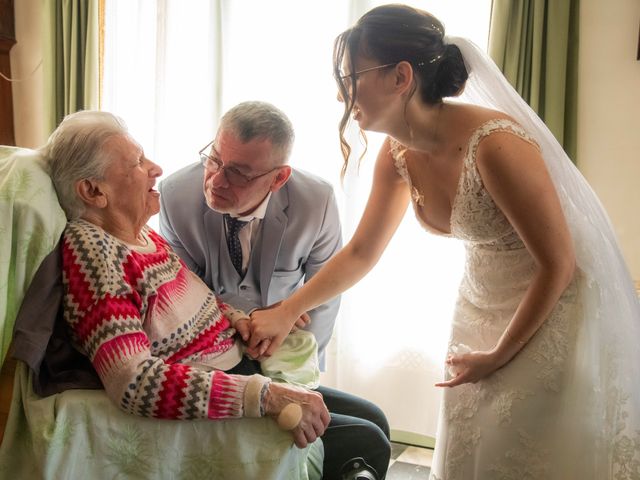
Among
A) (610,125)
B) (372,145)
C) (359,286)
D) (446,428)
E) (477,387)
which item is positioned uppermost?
(610,125)

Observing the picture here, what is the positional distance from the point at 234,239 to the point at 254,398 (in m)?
0.80

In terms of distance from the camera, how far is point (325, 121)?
299cm

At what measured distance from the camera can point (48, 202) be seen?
1356 mm

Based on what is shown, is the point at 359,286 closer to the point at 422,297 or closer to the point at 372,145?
the point at 422,297

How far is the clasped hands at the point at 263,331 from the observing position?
1.63 meters

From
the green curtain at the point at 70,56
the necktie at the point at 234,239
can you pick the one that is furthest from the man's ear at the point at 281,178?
the green curtain at the point at 70,56

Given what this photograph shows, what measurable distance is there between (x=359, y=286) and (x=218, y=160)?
1296 mm

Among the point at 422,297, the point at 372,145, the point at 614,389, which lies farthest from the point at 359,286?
the point at 614,389

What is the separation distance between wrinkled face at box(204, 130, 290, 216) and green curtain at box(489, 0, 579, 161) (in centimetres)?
108

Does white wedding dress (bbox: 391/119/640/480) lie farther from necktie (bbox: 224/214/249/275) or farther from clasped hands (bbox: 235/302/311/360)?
necktie (bbox: 224/214/249/275)

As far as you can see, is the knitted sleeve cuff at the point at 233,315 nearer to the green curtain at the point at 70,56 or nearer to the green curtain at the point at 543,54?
the green curtain at the point at 543,54

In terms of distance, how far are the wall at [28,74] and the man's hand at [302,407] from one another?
2.75 metres

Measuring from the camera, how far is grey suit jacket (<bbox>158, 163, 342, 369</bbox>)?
2.01 m

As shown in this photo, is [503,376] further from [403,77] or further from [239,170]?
[239,170]
